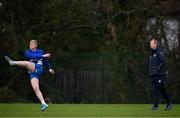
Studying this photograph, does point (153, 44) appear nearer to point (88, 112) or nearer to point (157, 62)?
point (157, 62)

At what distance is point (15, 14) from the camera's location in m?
31.5

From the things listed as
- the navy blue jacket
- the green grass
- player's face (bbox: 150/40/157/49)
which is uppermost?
player's face (bbox: 150/40/157/49)

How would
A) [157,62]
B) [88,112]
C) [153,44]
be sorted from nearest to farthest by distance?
1. [88,112]
2. [153,44]
3. [157,62]

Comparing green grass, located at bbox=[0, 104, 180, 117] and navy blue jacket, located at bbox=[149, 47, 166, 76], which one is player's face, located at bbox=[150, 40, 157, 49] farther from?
green grass, located at bbox=[0, 104, 180, 117]

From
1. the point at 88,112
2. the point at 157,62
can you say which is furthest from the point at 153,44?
the point at 88,112

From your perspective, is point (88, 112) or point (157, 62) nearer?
point (88, 112)

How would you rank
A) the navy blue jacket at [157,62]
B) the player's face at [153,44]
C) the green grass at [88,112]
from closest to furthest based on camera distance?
1. the green grass at [88,112]
2. the player's face at [153,44]
3. the navy blue jacket at [157,62]

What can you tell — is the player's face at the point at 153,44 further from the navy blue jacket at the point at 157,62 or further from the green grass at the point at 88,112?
the green grass at the point at 88,112

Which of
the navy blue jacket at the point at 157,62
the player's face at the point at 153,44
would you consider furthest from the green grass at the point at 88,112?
the player's face at the point at 153,44

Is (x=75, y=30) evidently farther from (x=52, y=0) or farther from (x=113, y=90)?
(x=113, y=90)

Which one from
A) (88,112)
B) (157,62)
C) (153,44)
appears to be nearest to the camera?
(88,112)

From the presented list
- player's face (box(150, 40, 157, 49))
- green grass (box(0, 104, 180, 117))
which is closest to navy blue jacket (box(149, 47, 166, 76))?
player's face (box(150, 40, 157, 49))

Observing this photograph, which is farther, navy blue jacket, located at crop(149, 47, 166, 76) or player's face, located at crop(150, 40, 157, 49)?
navy blue jacket, located at crop(149, 47, 166, 76)

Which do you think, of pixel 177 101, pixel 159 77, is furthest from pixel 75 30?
pixel 159 77
